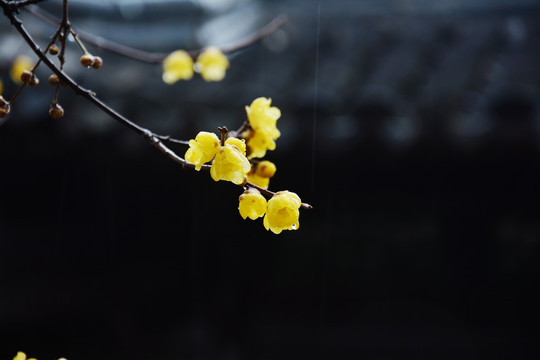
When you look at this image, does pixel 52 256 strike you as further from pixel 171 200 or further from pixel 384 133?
pixel 384 133

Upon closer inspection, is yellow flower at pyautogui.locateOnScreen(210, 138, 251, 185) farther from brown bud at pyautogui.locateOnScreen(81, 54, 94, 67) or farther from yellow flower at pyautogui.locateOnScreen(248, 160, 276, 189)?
brown bud at pyautogui.locateOnScreen(81, 54, 94, 67)

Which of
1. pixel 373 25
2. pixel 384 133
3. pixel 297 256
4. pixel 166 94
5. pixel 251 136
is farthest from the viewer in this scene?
pixel 373 25

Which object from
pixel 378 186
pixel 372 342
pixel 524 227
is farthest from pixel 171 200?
pixel 524 227

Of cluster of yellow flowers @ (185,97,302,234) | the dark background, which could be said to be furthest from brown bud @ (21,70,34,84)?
the dark background

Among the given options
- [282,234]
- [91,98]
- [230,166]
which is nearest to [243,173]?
[230,166]

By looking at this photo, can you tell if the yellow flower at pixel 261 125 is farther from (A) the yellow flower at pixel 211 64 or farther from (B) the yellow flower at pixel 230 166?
(A) the yellow flower at pixel 211 64

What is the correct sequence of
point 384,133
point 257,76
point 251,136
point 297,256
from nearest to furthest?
1. point 251,136
2. point 384,133
3. point 257,76
4. point 297,256
